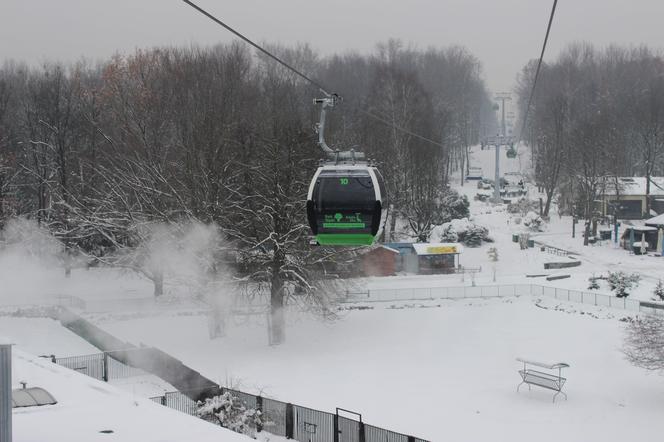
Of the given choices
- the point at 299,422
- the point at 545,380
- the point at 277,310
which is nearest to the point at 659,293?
the point at 545,380

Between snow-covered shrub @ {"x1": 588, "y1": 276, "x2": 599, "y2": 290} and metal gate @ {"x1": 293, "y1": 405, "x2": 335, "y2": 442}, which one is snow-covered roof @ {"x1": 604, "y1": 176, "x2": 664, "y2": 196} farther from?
metal gate @ {"x1": 293, "y1": 405, "x2": 335, "y2": 442}

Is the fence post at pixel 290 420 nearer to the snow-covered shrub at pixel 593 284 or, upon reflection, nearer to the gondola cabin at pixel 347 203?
the gondola cabin at pixel 347 203

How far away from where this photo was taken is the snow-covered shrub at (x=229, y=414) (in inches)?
773

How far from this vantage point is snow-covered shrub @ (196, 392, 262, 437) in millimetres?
19641

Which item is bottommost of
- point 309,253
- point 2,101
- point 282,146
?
point 309,253

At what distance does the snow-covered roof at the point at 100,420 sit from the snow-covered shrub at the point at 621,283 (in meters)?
30.5

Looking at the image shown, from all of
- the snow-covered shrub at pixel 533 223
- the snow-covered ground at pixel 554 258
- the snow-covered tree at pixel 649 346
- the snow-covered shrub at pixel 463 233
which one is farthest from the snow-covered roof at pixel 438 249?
the snow-covered tree at pixel 649 346

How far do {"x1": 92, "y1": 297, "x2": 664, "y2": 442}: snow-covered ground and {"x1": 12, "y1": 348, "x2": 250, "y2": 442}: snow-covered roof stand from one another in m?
7.14

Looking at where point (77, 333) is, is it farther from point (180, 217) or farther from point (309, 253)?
point (309, 253)

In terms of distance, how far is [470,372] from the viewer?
28625 mm

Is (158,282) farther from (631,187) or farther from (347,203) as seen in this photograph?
(631,187)

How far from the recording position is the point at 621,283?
40.8 metres

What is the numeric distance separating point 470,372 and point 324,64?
104 metres

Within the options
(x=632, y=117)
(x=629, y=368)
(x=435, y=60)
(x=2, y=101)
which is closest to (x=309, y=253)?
(x=629, y=368)
